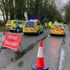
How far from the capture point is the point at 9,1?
192 feet

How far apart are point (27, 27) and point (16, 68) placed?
24.3 m

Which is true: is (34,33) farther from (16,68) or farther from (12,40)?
(16,68)

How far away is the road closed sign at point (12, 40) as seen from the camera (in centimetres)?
1496

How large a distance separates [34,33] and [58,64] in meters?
23.2

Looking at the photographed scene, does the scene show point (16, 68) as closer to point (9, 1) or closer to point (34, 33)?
point (34, 33)

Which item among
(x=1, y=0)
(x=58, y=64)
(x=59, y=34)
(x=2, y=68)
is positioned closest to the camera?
(x=2, y=68)

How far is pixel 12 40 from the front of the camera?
15.0m

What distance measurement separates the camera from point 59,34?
35.1 meters

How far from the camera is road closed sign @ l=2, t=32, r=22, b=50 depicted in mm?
14961

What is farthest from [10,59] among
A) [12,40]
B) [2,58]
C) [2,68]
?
[2,68]

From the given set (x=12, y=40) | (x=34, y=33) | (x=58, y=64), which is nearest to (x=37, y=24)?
(x=34, y=33)

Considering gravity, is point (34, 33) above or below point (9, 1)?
below

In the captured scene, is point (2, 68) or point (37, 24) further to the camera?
point (37, 24)

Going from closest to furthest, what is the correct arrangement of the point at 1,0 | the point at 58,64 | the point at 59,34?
the point at 58,64 → the point at 59,34 → the point at 1,0
